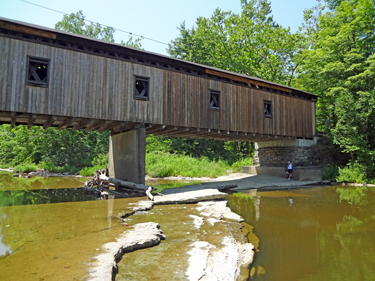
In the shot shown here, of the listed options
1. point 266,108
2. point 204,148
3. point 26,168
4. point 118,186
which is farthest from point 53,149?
point 266,108

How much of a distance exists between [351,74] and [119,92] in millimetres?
16066

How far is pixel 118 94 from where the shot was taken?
11.9 metres

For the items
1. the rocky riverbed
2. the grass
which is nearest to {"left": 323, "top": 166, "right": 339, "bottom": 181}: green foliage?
the grass

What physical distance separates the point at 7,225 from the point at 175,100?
9142mm

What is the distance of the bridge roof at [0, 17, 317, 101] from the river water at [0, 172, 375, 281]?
249 inches

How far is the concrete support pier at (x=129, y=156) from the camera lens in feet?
40.3

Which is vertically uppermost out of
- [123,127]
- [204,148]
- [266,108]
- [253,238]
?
[266,108]

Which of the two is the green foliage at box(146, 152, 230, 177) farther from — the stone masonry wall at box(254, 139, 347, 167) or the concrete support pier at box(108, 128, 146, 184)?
the concrete support pier at box(108, 128, 146, 184)

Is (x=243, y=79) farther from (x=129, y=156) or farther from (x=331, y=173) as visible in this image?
(x=331, y=173)

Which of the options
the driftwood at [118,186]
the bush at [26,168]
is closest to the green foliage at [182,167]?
the driftwood at [118,186]

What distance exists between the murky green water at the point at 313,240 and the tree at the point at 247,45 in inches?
884

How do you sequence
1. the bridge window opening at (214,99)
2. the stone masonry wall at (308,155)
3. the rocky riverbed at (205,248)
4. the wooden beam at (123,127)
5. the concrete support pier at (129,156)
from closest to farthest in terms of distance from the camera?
1. the rocky riverbed at (205,248)
2. the concrete support pier at (129,156)
3. the wooden beam at (123,127)
4. the bridge window opening at (214,99)
5. the stone masonry wall at (308,155)

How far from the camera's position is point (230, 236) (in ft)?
17.6

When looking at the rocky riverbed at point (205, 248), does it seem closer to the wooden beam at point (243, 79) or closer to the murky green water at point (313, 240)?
the murky green water at point (313, 240)
